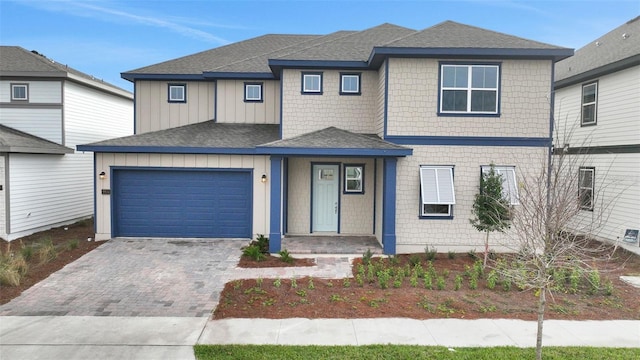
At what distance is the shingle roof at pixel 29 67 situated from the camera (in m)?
14.6

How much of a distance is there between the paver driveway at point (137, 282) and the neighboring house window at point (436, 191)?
5231 millimetres

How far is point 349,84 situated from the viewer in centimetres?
1259

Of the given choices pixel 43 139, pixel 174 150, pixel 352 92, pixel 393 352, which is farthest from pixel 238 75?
pixel 393 352

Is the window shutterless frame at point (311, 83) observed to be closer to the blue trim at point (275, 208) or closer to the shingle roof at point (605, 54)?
the blue trim at point (275, 208)

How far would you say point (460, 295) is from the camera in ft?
25.4

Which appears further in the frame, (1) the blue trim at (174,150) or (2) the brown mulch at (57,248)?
(1) the blue trim at (174,150)

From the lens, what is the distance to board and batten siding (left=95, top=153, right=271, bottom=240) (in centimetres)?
1215

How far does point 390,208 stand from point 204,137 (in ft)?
20.6

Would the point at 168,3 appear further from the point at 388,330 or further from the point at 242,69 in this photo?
the point at 388,330

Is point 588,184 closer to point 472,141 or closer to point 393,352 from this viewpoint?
point 472,141

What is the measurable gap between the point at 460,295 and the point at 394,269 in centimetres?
185

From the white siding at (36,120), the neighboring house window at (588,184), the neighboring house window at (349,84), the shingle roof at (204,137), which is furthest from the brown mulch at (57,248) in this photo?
the neighboring house window at (588,184)

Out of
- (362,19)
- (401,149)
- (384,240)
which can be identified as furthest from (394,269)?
(362,19)

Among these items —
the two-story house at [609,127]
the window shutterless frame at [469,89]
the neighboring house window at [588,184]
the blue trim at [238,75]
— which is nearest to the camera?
the window shutterless frame at [469,89]
